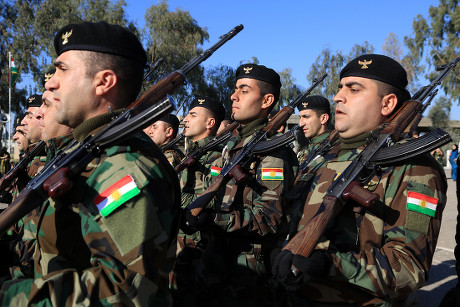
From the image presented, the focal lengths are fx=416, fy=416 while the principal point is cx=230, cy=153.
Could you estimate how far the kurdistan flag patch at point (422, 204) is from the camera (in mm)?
1990

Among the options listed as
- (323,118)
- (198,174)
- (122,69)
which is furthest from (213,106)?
(122,69)

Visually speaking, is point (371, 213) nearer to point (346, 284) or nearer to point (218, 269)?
point (346, 284)

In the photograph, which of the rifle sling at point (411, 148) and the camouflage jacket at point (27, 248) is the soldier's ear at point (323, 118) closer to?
the rifle sling at point (411, 148)

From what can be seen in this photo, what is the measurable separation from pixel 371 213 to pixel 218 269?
1667 millimetres

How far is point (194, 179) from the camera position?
5.00m

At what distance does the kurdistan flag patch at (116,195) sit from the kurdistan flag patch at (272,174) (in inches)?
76.9

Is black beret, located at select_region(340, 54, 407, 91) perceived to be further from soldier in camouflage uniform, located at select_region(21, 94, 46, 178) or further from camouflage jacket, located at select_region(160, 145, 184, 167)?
soldier in camouflage uniform, located at select_region(21, 94, 46, 178)

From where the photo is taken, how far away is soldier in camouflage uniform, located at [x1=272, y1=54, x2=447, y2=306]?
1.92m

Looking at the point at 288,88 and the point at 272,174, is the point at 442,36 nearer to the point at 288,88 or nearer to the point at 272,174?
the point at 288,88

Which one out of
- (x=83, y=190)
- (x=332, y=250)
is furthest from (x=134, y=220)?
(x=332, y=250)

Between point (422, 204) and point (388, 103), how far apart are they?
2.38 ft

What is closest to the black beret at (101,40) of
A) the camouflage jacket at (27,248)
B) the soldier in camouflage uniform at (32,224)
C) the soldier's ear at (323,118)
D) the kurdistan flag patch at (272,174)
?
the soldier in camouflage uniform at (32,224)

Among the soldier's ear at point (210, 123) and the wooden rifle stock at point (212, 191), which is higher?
the soldier's ear at point (210, 123)

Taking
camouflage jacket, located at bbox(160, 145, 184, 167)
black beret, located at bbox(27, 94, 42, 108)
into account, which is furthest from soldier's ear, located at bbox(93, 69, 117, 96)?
black beret, located at bbox(27, 94, 42, 108)
